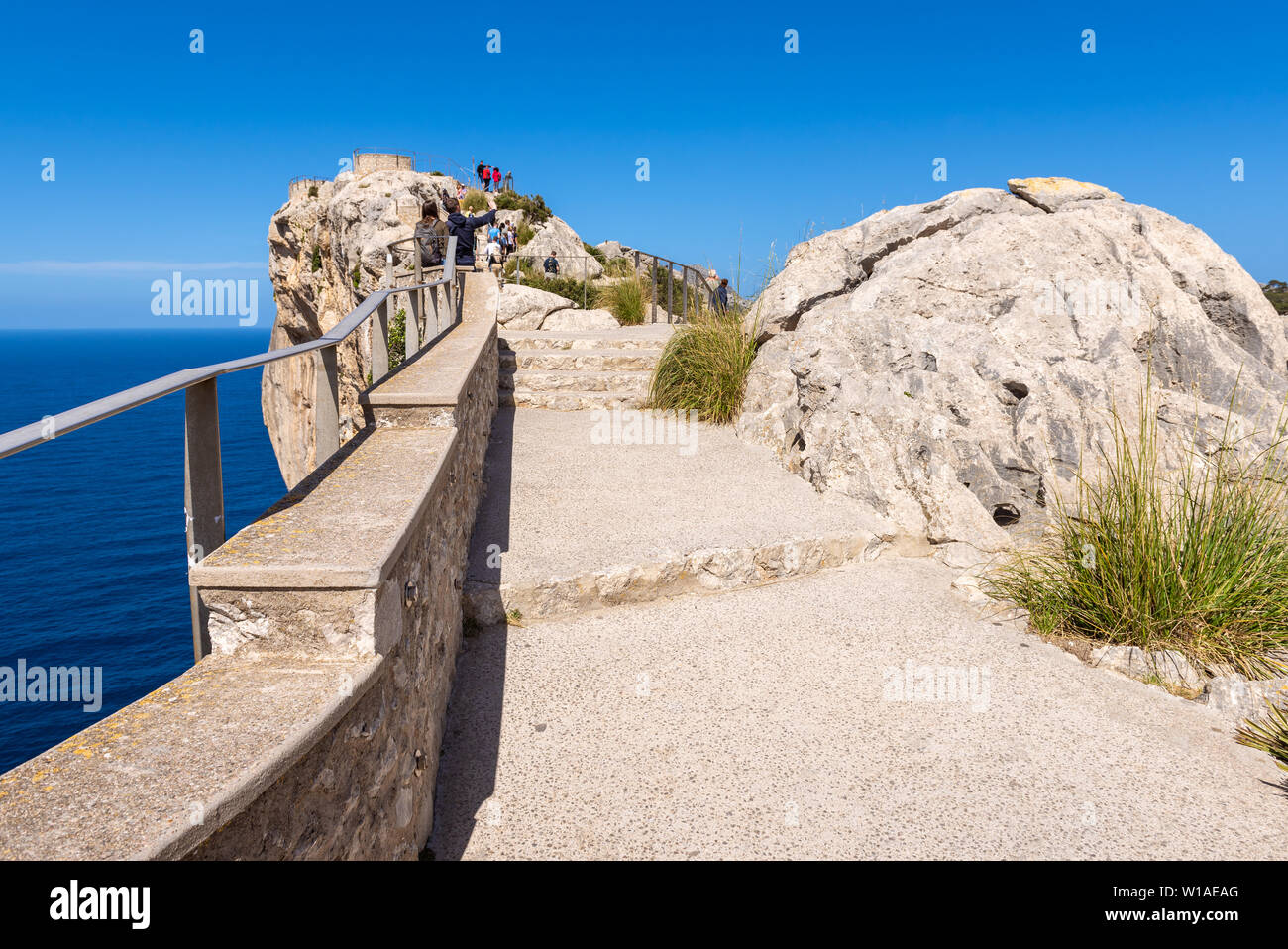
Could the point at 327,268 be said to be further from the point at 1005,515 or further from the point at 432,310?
the point at 1005,515

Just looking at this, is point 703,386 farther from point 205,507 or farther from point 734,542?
point 205,507

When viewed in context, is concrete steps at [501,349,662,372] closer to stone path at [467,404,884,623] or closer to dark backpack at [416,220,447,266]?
stone path at [467,404,884,623]

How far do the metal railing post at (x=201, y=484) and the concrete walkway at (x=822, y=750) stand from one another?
4.54 ft

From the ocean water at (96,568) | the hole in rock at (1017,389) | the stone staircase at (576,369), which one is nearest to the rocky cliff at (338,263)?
the stone staircase at (576,369)

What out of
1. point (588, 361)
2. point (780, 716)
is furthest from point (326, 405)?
point (588, 361)

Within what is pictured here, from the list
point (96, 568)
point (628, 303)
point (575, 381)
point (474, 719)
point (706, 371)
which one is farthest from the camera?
point (96, 568)

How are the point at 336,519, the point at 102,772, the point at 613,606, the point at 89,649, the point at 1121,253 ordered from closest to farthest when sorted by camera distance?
1. the point at 102,772
2. the point at 336,519
3. the point at 613,606
4. the point at 1121,253
5. the point at 89,649

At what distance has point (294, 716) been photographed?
1.83 m

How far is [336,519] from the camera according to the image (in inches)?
106

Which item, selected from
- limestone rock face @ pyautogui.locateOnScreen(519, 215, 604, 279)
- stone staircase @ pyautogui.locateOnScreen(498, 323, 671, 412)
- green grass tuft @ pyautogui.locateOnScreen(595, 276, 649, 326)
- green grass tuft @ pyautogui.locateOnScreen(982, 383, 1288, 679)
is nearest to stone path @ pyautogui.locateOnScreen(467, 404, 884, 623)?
stone staircase @ pyautogui.locateOnScreen(498, 323, 671, 412)

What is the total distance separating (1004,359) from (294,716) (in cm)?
659
